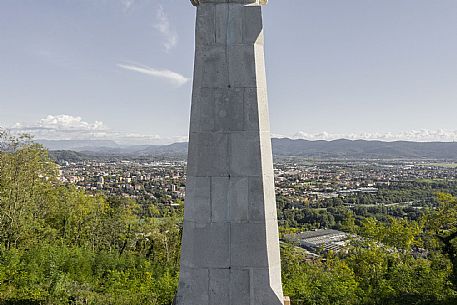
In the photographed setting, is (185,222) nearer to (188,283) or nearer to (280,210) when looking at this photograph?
(188,283)

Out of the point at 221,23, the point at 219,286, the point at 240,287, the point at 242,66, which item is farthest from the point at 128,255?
the point at 221,23

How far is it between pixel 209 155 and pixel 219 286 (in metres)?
1.71

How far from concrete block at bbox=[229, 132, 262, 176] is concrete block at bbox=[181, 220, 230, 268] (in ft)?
2.45

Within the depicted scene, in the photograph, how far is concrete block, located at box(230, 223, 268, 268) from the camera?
4.52 metres

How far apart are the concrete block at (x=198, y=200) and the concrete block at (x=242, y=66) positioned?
137 cm

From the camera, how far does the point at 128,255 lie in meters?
16.9

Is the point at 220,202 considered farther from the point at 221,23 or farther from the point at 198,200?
the point at 221,23

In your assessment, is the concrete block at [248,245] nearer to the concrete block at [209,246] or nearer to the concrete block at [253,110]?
the concrete block at [209,246]

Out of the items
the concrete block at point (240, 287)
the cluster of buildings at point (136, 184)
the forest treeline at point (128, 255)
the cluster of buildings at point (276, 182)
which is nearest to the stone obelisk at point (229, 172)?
the concrete block at point (240, 287)

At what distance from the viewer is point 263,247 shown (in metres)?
4.52

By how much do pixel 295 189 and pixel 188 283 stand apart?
5021 centimetres

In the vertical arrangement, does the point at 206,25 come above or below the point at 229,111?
above

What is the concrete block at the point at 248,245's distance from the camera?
4516 mm

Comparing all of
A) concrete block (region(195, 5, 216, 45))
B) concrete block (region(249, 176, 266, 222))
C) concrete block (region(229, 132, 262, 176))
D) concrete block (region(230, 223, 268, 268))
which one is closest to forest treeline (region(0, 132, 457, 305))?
concrete block (region(230, 223, 268, 268))
